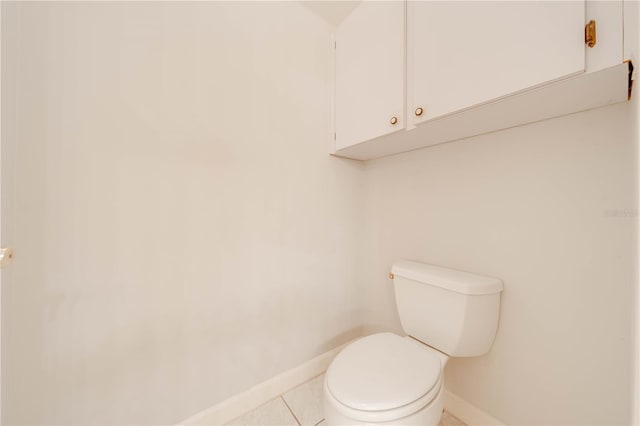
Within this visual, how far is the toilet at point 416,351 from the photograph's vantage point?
688 millimetres

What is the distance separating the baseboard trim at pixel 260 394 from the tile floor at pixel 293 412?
0.08 ft

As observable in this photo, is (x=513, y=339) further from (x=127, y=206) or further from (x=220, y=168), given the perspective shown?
(x=127, y=206)

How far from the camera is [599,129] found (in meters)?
0.72

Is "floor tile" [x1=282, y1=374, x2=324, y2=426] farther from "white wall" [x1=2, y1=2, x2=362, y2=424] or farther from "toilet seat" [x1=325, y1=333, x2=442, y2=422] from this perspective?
"toilet seat" [x1=325, y1=333, x2=442, y2=422]

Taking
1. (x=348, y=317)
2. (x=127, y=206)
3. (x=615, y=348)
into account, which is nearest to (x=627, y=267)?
(x=615, y=348)

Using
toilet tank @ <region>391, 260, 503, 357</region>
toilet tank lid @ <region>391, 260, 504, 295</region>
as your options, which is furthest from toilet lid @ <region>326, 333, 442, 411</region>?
toilet tank lid @ <region>391, 260, 504, 295</region>

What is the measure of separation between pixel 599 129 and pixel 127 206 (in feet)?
5.27

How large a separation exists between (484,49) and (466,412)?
1.46 m

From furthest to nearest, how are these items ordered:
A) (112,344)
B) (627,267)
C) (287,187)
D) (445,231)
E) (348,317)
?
(348,317), (287,187), (445,231), (112,344), (627,267)

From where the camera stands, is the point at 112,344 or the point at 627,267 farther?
the point at 112,344

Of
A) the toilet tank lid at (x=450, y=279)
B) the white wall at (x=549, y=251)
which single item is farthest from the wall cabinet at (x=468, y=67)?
the toilet tank lid at (x=450, y=279)

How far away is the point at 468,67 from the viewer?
73cm

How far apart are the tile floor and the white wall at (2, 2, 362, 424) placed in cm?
13

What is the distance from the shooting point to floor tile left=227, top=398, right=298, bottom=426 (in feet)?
3.34
